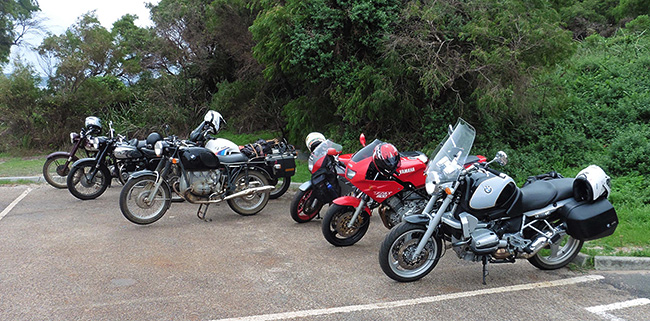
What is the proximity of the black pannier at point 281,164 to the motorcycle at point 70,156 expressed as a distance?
3.76 m

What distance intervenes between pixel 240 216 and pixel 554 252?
15.4 ft

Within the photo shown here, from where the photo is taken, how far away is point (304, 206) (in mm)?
7457

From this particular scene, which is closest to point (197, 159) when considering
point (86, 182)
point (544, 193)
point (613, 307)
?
point (86, 182)

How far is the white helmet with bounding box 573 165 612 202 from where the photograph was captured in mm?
5074

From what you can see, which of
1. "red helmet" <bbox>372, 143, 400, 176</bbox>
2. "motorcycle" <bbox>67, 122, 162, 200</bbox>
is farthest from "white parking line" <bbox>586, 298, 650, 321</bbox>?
"motorcycle" <bbox>67, 122, 162, 200</bbox>

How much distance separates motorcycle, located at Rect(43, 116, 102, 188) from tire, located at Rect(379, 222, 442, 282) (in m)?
7.05

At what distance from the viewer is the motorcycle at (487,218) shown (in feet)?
16.5

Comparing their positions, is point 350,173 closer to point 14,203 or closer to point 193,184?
point 193,184

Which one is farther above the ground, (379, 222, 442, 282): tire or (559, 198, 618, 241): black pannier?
(559, 198, 618, 241): black pannier

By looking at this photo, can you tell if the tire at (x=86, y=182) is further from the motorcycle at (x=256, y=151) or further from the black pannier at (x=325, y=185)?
the black pannier at (x=325, y=185)

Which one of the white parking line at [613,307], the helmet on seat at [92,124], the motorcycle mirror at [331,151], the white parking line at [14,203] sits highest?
the helmet on seat at [92,124]

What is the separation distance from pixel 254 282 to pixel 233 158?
3248mm

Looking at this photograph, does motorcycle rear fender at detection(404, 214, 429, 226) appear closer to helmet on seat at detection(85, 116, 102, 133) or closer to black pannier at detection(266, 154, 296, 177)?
black pannier at detection(266, 154, 296, 177)

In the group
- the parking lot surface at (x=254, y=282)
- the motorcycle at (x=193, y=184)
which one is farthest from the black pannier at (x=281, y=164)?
the parking lot surface at (x=254, y=282)
